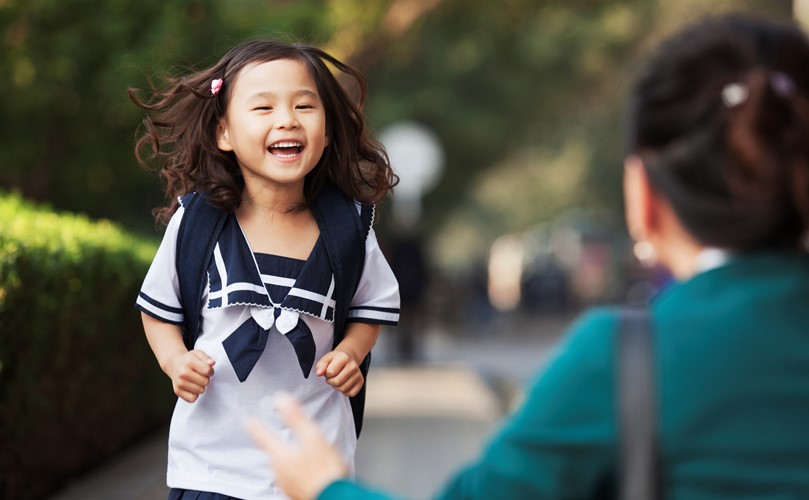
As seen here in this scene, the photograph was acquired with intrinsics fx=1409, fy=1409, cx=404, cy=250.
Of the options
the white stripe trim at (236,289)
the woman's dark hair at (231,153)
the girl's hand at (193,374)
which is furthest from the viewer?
the woman's dark hair at (231,153)

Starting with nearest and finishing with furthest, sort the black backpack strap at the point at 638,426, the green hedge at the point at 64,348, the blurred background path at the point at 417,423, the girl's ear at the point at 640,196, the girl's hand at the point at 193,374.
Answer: the black backpack strap at the point at 638,426, the girl's ear at the point at 640,196, the girl's hand at the point at 193,374, the green hedge at the point at 64,348, the blurred background path at the point at 417,423

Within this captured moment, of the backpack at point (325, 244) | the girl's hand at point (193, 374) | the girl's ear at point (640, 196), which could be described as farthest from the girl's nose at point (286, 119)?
the girl's ear at point (640, 196)

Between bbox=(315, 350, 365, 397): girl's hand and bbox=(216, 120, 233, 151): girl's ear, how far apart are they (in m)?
0.60

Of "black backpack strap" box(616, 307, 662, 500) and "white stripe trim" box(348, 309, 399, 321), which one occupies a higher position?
"white stripe trim" box(348, 309, 399, 321)

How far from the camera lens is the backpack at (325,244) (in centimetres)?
326

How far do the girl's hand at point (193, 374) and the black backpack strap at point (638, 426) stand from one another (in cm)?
147

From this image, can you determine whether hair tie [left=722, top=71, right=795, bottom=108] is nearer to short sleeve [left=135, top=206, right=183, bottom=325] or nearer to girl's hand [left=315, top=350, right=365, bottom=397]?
girl's hand [left=315, top=350, right=365, bottom=397]

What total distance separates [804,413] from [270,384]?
165cm

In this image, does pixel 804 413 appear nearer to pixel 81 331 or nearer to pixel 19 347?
pixel 19 347

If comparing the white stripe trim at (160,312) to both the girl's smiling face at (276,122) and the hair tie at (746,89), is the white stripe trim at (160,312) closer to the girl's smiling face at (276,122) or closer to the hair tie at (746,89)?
the girl's smiling face at (276,122)

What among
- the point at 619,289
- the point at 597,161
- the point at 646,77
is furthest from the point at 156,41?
the point at 597,161

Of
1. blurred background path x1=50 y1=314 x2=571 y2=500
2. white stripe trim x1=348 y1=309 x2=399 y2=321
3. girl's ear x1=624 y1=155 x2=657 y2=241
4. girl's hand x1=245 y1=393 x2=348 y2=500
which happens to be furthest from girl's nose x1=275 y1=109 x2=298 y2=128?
blurred background path x1=50 y1=314 x2=571 y2=500

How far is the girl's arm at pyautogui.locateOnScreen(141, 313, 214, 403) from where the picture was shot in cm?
309

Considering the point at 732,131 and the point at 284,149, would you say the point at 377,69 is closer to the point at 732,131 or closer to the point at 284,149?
the point at 284,149
